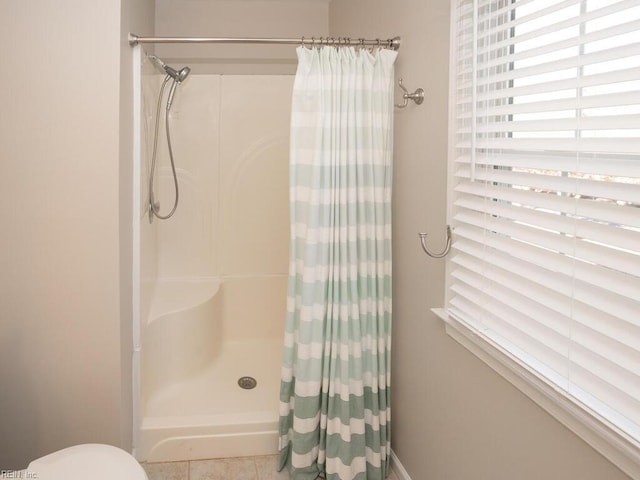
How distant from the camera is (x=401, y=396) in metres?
2.31

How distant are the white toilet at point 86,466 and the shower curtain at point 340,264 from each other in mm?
839

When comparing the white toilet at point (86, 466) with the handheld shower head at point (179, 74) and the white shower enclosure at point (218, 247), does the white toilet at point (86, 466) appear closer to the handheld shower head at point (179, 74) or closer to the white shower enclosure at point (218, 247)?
the white shower enclosure at point (218, 247)

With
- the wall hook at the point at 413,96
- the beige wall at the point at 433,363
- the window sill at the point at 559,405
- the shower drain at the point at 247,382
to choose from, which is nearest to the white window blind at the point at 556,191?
the window sill at the point at 559,405

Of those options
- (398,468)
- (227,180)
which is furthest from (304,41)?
(398,468)

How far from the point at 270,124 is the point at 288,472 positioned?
1.97 metres

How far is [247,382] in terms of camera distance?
294 cm

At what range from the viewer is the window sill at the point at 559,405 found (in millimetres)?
1043

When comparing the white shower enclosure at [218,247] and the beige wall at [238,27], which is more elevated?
the beige wall at [238,27]

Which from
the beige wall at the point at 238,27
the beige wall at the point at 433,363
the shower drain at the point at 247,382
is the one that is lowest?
the shower drain at the point at 247,382

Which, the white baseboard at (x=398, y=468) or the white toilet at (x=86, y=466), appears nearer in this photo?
the white toilet at (x=86, y=466)

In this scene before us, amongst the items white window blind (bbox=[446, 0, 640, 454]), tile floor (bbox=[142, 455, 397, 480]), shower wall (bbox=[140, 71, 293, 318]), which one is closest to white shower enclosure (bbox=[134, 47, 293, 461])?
shower wall (bbox=[140, 71, 293, 318])

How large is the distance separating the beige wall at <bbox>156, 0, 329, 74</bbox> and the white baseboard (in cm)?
238

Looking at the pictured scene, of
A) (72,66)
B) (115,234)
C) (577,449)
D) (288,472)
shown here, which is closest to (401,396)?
(288,472)

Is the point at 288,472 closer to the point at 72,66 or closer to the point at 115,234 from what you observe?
the point at 115,234
